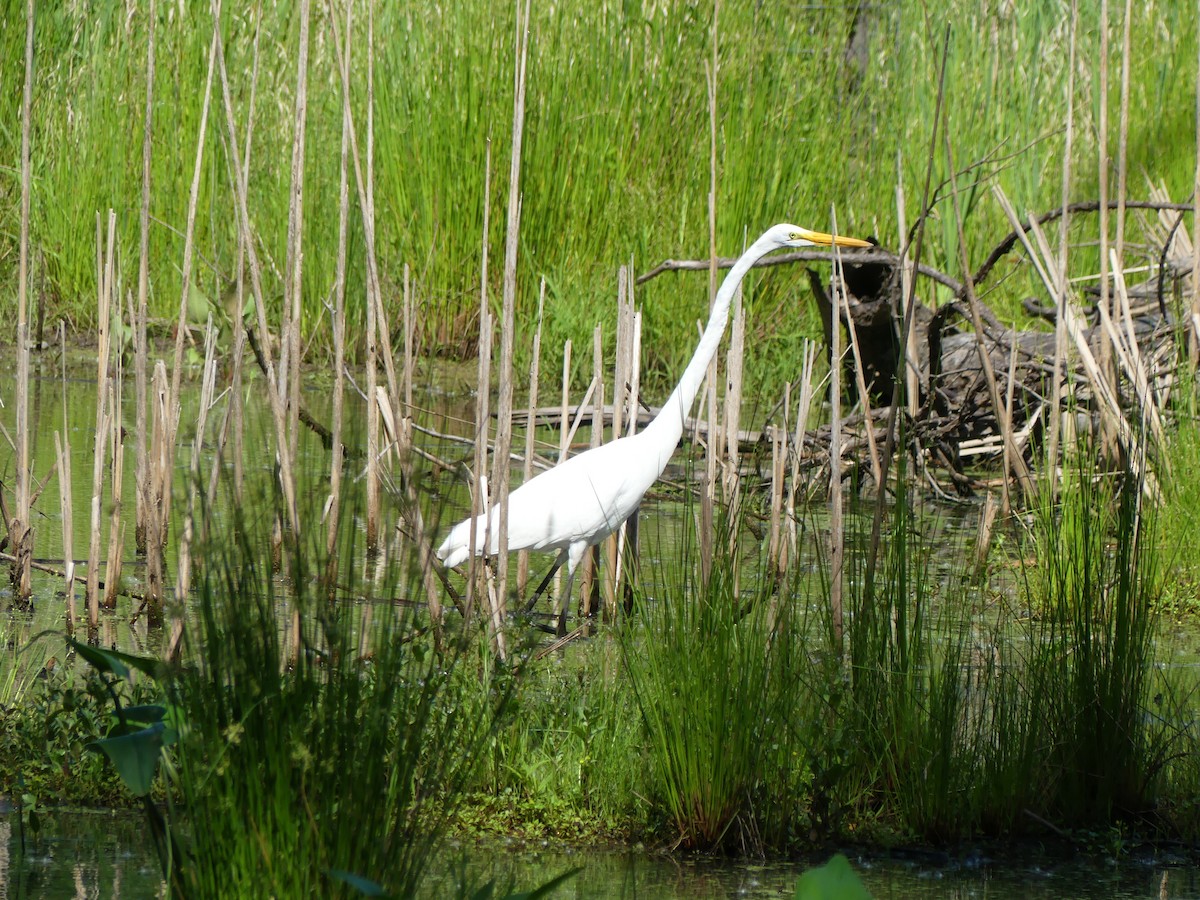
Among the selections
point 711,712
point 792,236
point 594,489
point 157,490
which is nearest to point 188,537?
point 711,712

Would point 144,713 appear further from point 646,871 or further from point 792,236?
point 792,236

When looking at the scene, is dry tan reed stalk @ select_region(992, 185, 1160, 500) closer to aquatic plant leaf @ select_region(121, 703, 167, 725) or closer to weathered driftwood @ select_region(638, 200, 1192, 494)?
weathered driftwood @ select_region(638, 200, 1192, 494)

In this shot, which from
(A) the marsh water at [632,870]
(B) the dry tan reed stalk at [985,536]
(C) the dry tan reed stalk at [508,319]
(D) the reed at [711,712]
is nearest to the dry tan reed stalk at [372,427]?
(C) the dry tan reed stalk at [508,319]

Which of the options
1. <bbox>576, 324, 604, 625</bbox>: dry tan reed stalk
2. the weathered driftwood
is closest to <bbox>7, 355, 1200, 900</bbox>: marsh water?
<bbox>576, 324, 604, 625</bbox>: dry tan reed stalk

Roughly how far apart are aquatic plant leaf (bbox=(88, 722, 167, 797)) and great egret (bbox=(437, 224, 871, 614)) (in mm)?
2170

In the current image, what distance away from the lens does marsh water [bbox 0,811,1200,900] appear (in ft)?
8.50

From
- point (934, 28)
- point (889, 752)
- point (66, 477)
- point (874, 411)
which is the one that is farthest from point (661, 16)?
point (889, 752)

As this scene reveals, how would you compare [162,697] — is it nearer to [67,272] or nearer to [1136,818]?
[1136,818]

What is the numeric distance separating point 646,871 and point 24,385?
218cm

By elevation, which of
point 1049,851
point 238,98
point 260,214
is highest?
point 238,98

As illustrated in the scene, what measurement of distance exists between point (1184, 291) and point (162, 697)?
4.48m

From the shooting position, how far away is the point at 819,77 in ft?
29.7

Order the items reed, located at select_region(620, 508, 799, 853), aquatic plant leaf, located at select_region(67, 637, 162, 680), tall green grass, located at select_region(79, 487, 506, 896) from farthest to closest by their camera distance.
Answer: reed, located at select_region(620, 508, 799, 853), aquatic plant leaf, located at select_region(67, 637, 162, 680), tall green grass, located at select_region(79, 487, 506, 896)

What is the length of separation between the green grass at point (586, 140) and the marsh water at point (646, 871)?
534 centimetres
